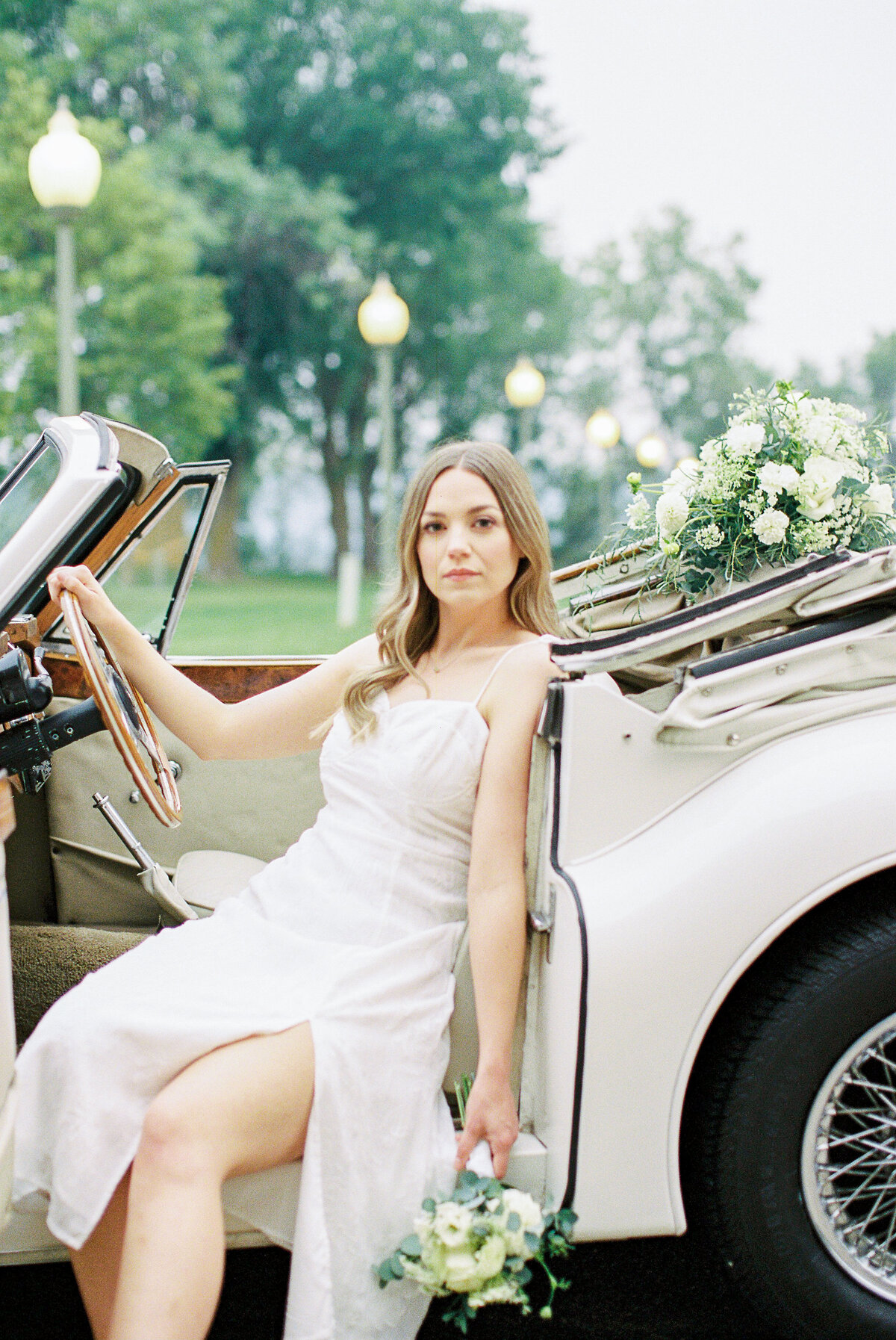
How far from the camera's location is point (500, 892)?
1.78 meters

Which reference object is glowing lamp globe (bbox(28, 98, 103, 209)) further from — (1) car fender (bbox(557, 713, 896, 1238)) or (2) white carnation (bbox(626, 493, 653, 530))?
(1) car fender (bbox(557, 713, 896, 1238))

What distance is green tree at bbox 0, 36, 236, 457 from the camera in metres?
18.3

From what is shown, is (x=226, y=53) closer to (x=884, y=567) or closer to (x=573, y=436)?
(x=573, y=436)

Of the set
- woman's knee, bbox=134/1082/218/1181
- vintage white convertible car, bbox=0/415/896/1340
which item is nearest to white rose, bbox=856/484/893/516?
vintage white convertible car, bbox=0/415/896/1340

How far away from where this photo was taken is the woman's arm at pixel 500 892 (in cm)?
170

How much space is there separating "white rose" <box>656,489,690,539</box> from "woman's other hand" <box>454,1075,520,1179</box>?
1.08m

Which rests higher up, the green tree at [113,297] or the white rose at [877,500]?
the green tree at [113,297]

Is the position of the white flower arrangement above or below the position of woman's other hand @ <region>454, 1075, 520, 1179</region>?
below

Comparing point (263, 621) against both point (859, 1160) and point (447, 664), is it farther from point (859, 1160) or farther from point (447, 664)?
point (859, 1160)

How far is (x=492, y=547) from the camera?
6.67 feet

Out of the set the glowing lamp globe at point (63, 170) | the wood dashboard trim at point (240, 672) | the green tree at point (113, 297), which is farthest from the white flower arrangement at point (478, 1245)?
the green tree at point (113, 297)

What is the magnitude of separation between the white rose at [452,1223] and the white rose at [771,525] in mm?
1249

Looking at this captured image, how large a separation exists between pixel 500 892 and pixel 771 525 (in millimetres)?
838

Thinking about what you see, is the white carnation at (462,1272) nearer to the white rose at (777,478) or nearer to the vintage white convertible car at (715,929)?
the vintage white convertible car at (715,929)
